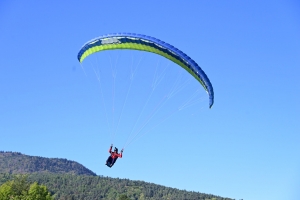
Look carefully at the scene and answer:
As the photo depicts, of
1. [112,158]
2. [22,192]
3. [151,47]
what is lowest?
[112,158]

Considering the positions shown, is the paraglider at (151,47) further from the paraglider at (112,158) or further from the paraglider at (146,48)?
the paraglider at (112,158)

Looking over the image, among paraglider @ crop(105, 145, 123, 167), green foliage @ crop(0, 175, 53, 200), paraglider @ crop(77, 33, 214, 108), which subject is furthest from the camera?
green foliage @ crop(0, 175, 53, 200)

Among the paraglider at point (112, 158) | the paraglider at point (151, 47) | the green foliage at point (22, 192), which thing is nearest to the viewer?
the paraglider at point (151, 47)

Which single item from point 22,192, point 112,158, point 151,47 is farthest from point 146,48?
point 22,192

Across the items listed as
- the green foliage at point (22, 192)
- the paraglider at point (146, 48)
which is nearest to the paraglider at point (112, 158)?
the paraglider at point (146, 48)

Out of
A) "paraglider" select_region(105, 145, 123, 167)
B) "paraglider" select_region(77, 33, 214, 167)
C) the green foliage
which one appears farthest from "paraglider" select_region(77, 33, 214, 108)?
the green foliage

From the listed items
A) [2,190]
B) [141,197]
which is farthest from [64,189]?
[2,190]

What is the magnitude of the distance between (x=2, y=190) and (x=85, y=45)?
2711 centimetres

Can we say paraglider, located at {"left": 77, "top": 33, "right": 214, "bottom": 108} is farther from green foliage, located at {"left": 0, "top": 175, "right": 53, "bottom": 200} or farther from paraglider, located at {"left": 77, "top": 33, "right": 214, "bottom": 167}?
green foliage, located at {"left": 0, "top": 175, "right": 53, "bottom": 200}

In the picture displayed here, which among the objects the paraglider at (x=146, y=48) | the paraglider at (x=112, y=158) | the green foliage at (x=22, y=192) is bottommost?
the paraglider at (x=112, y=158)

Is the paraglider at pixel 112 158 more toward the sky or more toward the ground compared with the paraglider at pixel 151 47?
more toward the ground

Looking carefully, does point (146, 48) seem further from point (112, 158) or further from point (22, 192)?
point (22, 192)

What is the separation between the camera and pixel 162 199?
192375 mm

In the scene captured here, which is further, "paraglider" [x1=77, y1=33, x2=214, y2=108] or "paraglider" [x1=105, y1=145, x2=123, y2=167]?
"paraglider" [x1=105, y1=145, x2=123, y2=167]
